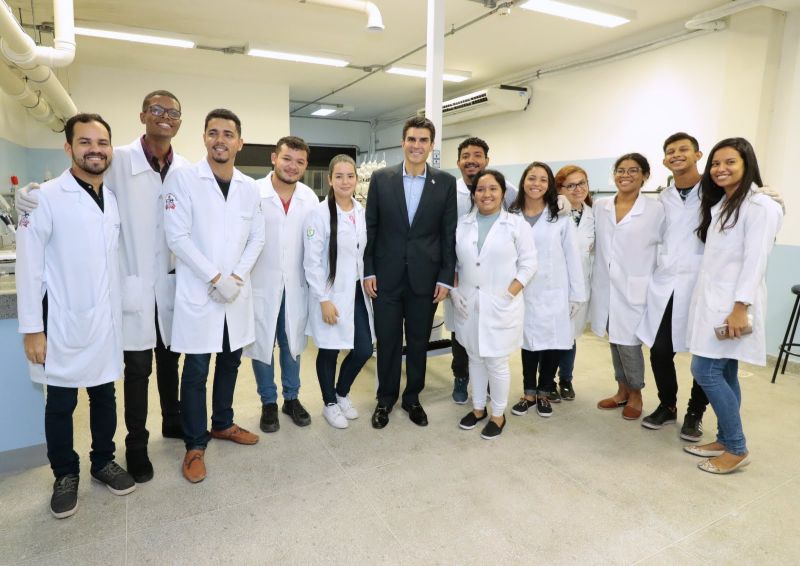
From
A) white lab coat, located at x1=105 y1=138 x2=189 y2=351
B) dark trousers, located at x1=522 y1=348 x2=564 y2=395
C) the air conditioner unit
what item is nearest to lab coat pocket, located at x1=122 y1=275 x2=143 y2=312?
white lab coat, located at x1=105 y1=138 x2=189 y2=351

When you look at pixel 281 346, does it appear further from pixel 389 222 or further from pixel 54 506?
pixel 54 506

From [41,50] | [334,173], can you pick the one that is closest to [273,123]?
[41,50]

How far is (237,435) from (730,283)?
8.14ft

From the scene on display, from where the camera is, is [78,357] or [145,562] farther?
[78,357]

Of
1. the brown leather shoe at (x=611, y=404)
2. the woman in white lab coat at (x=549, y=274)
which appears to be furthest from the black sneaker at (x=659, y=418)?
the woman in white lab coat at (x=549, y=274)

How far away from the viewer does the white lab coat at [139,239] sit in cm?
202

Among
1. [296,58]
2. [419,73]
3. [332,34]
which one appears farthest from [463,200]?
[419,73]

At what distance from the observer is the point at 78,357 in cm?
184

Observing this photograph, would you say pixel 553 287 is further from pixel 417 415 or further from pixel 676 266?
pixel 417 415

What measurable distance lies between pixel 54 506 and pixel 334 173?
189cm

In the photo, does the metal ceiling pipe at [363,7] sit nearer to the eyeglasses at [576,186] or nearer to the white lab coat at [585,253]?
the eyeglasses at [576,186]

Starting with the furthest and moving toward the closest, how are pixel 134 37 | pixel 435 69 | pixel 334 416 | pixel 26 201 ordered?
pixel 134 37 < pixel 435 69 < pixel 334 416 < pixel 26 201

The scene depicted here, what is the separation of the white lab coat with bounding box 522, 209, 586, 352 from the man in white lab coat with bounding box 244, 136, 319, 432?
128 centimetres

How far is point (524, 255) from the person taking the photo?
254 centimetres
